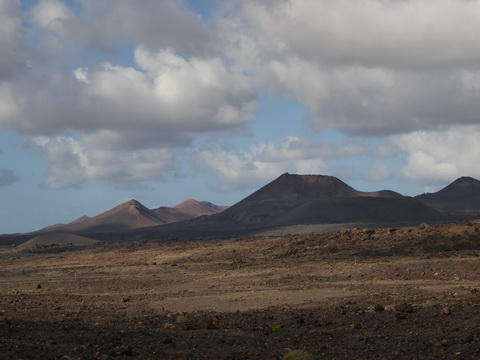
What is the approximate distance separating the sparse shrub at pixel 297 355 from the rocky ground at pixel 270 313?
0.06 feet

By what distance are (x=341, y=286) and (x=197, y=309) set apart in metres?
7.27

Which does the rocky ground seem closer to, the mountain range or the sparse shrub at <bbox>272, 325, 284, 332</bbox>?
the sparse shrub at <bbox>272, 325, 284, 332</bbox>

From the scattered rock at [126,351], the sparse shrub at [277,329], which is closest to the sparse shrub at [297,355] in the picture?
the scattered rock at [126,351]

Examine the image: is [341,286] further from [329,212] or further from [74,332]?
[329,212]

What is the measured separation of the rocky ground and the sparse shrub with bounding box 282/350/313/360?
2 centimetres

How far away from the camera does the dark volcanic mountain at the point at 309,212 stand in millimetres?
134125

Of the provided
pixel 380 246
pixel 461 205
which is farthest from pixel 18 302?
pixel 461 205

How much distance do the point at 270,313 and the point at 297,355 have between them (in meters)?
7.17

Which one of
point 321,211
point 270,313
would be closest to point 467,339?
point 270,313

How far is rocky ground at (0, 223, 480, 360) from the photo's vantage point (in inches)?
531

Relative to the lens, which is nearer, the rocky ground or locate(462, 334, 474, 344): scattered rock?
locate(462, 334, 474, 344): scattered rock

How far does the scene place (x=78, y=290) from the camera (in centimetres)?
3400

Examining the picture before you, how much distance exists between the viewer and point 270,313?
65.4ft

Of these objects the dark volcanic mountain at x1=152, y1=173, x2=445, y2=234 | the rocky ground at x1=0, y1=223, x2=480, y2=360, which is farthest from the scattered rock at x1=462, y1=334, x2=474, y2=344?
the dark volcanic mountain at x1=152, y1=173, x2=445, y2=234
